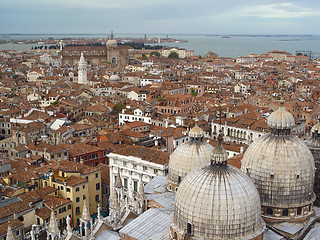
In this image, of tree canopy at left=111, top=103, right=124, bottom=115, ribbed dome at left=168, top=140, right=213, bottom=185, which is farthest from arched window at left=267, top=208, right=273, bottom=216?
tree canopy at left=111, top=103, right=124, bottom=115

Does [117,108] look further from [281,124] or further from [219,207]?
[219,207]

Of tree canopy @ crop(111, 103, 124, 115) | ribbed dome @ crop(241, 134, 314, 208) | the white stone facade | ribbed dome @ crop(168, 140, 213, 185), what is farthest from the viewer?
tree canopy @ crop(111, 103, 124, 115)

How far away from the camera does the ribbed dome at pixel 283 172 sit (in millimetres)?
16234

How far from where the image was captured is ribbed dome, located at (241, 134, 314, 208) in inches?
639

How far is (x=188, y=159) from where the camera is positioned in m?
19.1

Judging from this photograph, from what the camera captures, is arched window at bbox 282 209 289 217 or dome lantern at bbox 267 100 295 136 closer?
arched window at bbox 282 209 289 217

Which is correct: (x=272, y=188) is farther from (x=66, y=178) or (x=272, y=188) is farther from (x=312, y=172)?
(x=66, y=178)

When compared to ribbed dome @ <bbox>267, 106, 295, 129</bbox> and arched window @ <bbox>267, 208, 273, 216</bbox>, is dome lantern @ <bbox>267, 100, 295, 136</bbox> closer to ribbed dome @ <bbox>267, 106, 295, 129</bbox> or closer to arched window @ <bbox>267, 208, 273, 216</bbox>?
ribbed dome @ <bbox>267, 106, 295, 129</bbox>

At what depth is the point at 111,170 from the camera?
2823 centimetres

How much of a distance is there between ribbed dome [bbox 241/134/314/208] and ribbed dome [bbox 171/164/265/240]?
2759mm

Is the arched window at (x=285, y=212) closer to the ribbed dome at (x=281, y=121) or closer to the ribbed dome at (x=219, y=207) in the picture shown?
the ribbed dome at (x=219, y=207)

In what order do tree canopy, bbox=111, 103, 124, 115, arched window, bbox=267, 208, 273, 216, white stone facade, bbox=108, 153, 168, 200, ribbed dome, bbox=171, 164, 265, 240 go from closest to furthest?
ribbed dome, bbox=171, 164, 265, 240
arched window, bbox=267, 208, 273, 216
white stone facade, bbox=108, 153, 168, 200
tree canopy, bbox=111, 103, 124, 115

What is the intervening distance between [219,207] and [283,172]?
183 inches

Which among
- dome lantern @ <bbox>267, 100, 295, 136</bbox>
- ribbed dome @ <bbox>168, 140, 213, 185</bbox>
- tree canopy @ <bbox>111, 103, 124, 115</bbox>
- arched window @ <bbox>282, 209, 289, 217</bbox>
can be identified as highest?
dome lantern @ <bbox>267, 100, 295, 136</bbox>
